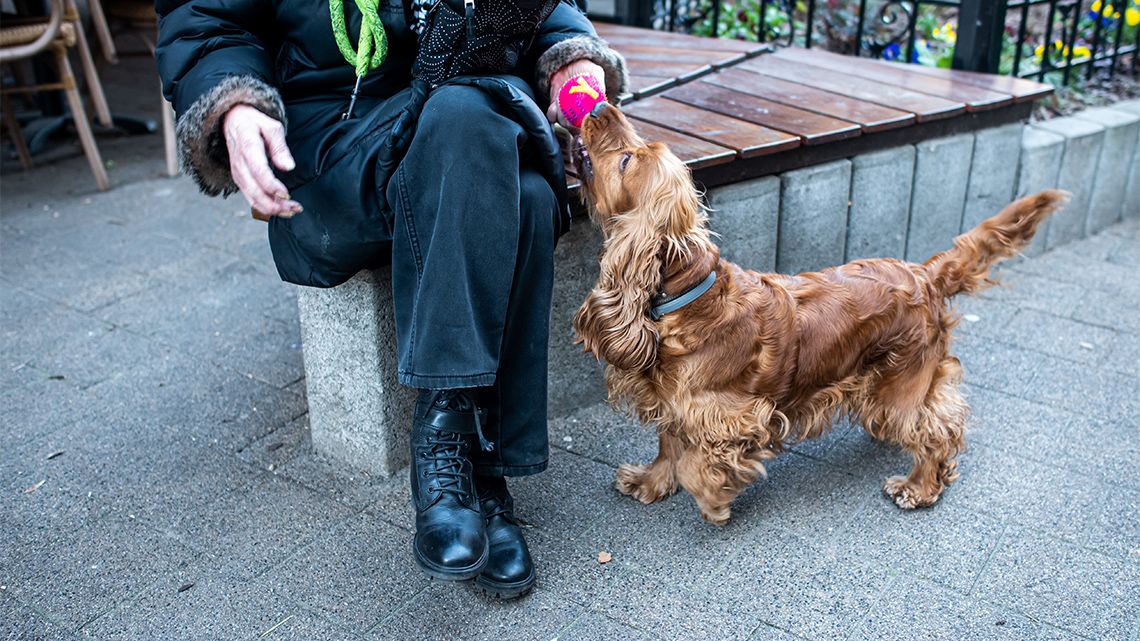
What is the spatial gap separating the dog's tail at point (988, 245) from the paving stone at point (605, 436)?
1014 millimetres

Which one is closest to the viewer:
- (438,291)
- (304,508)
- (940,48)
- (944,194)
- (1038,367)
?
(438,291)

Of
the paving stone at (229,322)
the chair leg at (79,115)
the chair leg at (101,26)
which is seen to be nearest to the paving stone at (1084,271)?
the paving stone at (229,322)

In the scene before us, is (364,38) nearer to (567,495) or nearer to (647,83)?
(567,495)

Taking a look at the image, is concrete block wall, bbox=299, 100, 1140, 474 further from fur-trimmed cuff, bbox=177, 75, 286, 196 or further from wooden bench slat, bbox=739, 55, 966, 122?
Result: fur-trimmed cuff, bbox=177, 75, 286, 196

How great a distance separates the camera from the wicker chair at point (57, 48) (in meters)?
4.94

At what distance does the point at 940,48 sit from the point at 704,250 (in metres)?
4.25

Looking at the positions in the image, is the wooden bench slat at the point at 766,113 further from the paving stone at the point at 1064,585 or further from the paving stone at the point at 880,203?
the paving stone at the point at 1064,585

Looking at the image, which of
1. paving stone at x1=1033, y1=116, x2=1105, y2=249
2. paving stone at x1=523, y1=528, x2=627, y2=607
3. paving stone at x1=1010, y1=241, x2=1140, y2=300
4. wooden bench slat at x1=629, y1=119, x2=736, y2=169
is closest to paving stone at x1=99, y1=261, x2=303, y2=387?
paving stone at x1=523, y1=528, x2=627, y2=607

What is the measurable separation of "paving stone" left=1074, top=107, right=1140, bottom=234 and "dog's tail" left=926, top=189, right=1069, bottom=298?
98.4 inches

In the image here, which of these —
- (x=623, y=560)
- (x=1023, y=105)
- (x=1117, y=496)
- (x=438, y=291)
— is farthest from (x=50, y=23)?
(x=1117, y=496)

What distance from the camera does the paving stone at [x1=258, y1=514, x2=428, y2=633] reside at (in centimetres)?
238

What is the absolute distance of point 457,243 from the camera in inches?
85.9

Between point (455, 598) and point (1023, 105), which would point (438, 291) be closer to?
point (455, 598)

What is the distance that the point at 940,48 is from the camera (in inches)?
233
